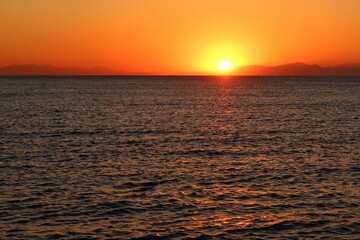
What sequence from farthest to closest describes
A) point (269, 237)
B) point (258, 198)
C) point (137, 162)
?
point (137, 162), point (258, 198), point (269, 237)

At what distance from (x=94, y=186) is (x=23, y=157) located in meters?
13.8

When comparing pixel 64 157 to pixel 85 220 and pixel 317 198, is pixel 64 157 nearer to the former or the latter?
pixel 85 220

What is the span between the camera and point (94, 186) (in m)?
33.8

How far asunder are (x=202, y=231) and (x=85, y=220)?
679 centimetres

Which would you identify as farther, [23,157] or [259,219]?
[23,157]

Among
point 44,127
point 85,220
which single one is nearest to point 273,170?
point 85,220

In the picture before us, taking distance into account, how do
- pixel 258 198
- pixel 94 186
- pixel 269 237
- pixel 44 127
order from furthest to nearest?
pixel 44 127, pixel 94 186, pixel 258 198, pixel 269 237

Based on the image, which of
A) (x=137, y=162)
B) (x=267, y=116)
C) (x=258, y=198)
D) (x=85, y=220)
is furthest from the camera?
(x=267, y=116)

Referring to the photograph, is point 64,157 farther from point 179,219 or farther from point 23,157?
point 179,219

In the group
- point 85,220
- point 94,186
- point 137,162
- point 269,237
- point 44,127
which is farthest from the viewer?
point 44,127

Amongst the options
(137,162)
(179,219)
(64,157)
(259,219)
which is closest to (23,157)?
(64,157)

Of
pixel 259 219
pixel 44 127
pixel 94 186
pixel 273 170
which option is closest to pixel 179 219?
pixel 259 219

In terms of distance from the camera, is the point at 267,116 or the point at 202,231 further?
the point at 267,116

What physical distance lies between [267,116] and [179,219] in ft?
222
